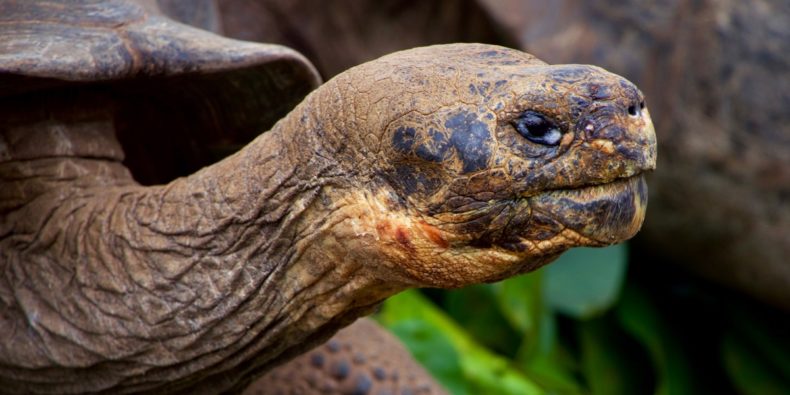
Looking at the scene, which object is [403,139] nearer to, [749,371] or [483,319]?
[483,319]

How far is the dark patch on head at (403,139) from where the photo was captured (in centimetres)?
126

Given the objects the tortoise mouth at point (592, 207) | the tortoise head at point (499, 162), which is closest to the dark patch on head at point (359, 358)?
the tortoise head at point (499, 162)

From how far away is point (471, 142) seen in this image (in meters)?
1.23

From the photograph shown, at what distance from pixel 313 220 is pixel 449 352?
4.23 feet

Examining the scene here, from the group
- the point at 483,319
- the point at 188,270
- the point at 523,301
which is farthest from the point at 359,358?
the point at 483,319

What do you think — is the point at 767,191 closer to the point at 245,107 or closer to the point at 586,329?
the point at 586,329

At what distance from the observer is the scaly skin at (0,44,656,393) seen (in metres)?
1.24

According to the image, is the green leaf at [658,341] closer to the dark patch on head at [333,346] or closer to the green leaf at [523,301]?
the green leaf at [523,301]

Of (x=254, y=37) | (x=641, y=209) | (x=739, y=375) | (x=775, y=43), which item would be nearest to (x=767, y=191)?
(x=775, y=43)

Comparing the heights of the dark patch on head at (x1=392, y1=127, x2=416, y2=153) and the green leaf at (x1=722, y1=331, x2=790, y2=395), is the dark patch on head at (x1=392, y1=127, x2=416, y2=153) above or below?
above

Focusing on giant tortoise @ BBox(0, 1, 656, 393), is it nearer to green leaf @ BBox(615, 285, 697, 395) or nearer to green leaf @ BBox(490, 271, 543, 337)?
green leaf @ BBox(490, 271, 543, 337)

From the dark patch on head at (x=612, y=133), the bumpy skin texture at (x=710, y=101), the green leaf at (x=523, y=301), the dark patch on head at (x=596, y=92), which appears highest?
the dark patch on head at (x=596, y=92)

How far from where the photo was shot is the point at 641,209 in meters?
1.29

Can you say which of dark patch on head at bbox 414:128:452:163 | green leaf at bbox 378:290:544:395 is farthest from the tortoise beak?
green leaf at bbox 378:290:544:395
